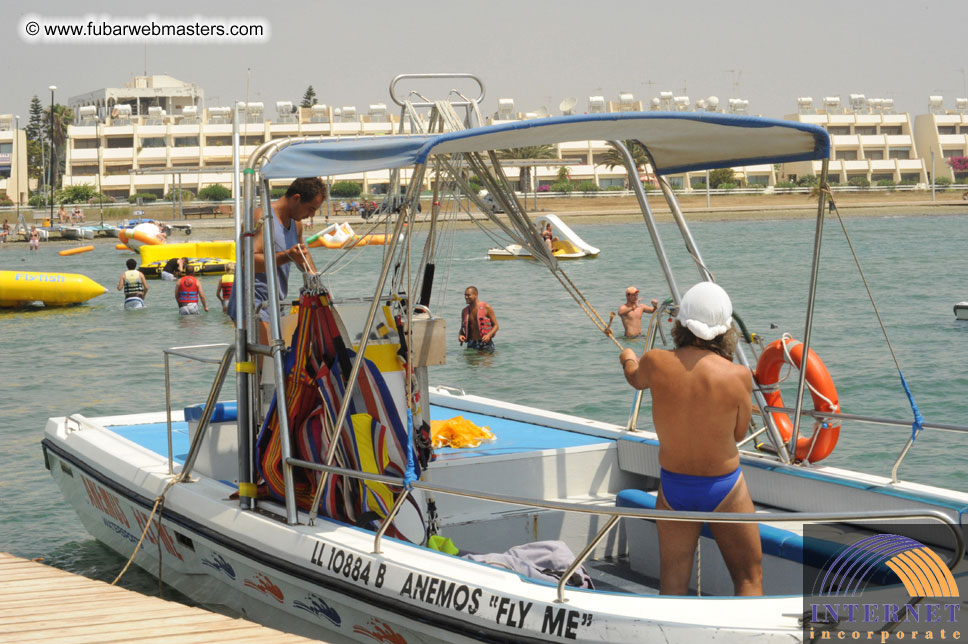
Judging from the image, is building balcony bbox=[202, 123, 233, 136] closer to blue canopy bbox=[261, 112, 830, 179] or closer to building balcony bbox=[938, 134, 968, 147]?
building balcony bbox=[938, 134, 968, 147]

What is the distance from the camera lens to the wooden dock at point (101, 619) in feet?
16.1

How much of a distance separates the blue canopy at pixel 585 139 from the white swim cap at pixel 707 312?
3.29 ft

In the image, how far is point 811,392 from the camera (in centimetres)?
630

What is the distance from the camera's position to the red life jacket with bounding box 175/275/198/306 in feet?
87.2

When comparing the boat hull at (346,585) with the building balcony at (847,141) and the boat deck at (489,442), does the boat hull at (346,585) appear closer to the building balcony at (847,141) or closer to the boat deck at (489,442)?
the boat deck at (489,442)

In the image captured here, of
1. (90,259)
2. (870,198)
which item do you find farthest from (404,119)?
(870,198)

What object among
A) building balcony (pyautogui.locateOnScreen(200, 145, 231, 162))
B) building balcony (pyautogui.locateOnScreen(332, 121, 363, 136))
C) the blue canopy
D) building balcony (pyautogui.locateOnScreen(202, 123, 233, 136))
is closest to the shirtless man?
the blue canopy

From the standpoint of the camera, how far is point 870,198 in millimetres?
94250

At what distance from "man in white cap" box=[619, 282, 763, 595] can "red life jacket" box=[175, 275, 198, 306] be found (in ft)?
76.5

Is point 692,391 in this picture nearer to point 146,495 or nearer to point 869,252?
point 146,495

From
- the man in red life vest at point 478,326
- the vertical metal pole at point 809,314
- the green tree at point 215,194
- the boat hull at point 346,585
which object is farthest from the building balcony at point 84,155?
the vertical metal pole at point 809,314

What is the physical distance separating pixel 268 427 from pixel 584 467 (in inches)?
84.7

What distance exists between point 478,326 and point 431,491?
1235 centimetres

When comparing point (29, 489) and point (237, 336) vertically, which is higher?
point (237, 336)
